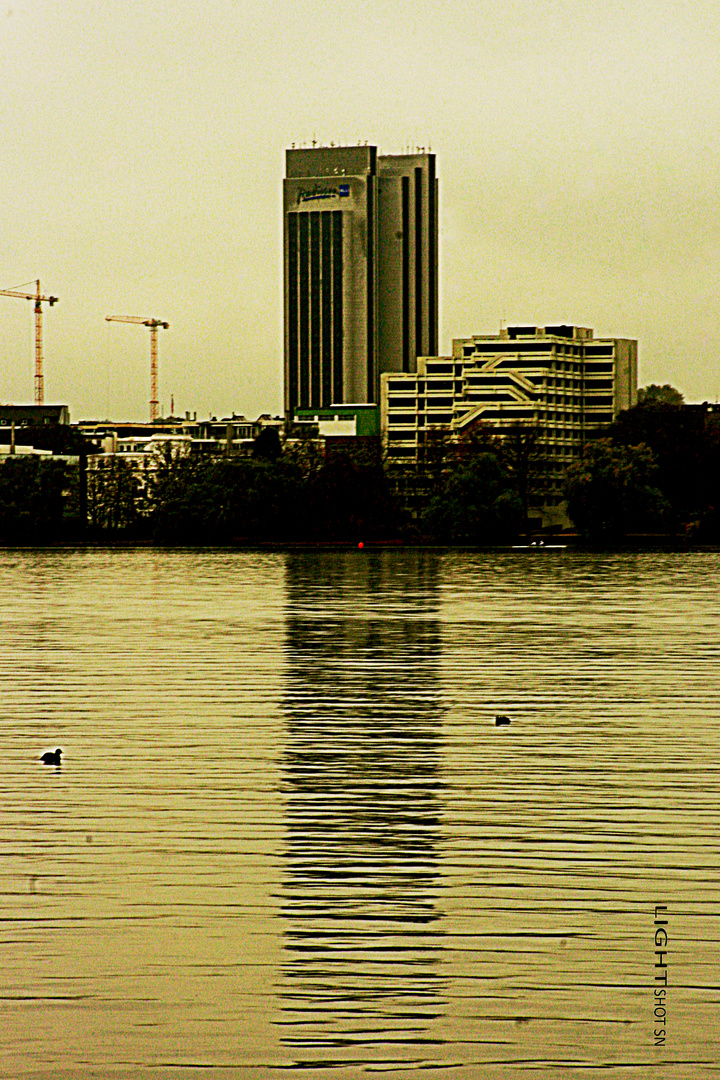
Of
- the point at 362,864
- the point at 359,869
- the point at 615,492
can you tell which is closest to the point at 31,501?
the point at 615,492

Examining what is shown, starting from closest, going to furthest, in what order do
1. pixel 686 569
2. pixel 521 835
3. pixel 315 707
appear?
1. pixel 521 835
2. pixel 315 707
3. pixel 686 569

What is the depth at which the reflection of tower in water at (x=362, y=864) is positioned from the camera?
12.2m

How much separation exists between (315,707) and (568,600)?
42495 millimetres

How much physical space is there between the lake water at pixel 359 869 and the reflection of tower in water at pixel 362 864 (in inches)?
1.6

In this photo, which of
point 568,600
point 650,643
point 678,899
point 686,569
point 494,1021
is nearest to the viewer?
point 494,1021

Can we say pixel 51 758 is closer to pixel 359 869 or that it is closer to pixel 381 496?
pixel 359 869

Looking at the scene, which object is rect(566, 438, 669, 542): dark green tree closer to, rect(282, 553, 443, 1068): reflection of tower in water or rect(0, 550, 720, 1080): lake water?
rect(0, 550, 720, 1080): lake water

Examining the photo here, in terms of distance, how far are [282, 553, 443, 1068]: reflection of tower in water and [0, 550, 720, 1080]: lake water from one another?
4 centimetres

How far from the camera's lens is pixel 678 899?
15695 millimetres

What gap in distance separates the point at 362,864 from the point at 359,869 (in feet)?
0.82

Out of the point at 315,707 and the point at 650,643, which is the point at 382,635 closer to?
the point at 650,643

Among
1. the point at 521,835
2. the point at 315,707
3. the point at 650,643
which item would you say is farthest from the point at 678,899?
the point at 650,643

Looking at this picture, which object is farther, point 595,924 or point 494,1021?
point 595,924

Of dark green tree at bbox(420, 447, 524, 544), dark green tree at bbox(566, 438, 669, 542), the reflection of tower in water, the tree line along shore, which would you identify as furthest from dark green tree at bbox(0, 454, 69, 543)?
the reflection of tower in water
